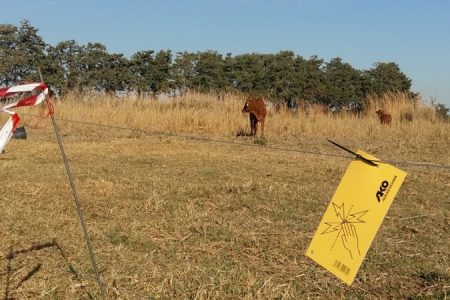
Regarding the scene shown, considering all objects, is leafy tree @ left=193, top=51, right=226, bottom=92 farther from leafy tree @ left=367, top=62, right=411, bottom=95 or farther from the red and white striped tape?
the red and white striped tape

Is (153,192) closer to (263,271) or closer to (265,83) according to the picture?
(263,271)

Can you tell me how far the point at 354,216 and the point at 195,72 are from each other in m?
27.9

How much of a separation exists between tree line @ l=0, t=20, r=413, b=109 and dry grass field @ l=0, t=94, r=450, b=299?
1943 cm

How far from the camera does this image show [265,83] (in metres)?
28.5

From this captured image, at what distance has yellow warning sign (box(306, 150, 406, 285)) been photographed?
1.73 m

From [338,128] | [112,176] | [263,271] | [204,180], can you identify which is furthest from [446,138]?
[263,271]

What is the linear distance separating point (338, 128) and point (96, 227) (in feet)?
28.8

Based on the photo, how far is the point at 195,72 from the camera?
29188mm

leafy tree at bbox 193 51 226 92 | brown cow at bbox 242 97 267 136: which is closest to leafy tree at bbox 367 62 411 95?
leafy tree at bbox 193 51 226 92

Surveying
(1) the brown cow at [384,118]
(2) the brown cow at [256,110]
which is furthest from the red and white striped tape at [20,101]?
(1) the brown cow at [384,118]

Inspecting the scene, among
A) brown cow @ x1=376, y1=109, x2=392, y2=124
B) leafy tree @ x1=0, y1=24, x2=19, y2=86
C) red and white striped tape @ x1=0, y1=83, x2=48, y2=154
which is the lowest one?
brown cow @ x1=376, y1=109, x2=392, y2=124

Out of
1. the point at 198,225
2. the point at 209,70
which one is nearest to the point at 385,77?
the point at 209,70

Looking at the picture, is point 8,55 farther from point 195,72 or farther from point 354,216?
point 354,216

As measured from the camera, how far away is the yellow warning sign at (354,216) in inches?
68.0
